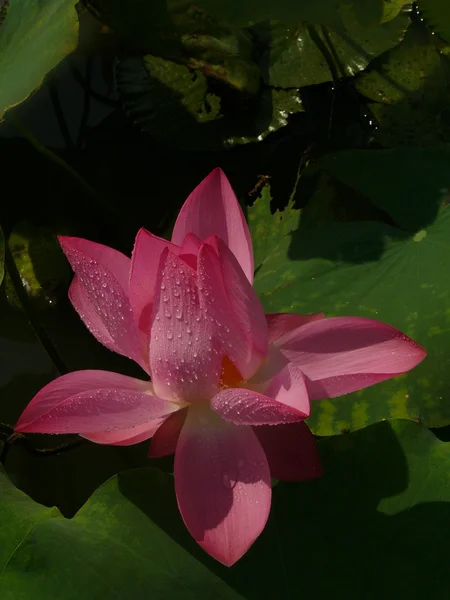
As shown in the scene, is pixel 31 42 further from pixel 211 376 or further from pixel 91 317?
pixel 211 376

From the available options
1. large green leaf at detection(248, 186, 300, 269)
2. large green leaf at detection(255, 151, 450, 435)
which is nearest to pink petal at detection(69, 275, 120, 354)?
large green leaf at detection(255, 151, 450, 435)

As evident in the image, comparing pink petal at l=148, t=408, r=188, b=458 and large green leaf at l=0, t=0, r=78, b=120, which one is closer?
pink petal at l=148, t=408, r=188, b=458

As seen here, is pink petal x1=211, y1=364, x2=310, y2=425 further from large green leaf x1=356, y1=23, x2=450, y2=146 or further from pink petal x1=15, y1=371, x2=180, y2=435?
large green leaf x1=356, y1=23, x2=450, y2=146

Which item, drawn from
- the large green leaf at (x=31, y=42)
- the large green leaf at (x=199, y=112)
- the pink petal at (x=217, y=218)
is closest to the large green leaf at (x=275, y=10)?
the large green leaf at (x=31, y=42)

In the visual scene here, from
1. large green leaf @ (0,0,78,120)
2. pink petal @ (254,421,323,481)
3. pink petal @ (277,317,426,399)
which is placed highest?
large green leaf @ (0,0,78,120)

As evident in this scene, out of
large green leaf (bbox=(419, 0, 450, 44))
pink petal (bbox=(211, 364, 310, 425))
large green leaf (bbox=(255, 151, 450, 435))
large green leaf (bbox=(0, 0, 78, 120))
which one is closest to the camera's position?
pink petal (bbox=(211, 364, 310, 425))

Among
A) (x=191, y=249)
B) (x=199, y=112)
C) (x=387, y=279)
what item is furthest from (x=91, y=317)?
(x=199, y=112)

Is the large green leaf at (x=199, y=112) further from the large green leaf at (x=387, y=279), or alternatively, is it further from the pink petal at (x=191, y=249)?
the pink petal at (x=191, y=249)
